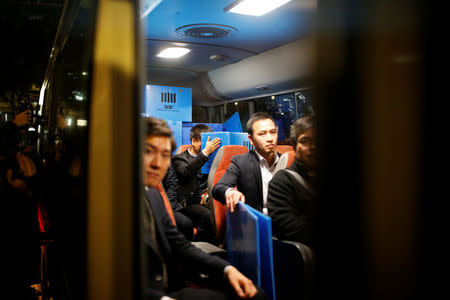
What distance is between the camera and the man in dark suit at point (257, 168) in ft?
6.52

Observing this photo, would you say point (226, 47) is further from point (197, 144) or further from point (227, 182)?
point (227, 182)

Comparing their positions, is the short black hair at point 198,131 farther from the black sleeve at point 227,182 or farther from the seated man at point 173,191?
the black sleeve at point 227,182

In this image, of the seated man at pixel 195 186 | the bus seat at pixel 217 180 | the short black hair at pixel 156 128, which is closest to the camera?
Result: the short black hair at pixel 156 128

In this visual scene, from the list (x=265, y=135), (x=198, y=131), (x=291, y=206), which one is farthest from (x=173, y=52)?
(x=291, y=206)

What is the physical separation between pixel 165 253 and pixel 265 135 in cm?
117

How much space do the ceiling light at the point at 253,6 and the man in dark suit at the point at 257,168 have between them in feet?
4.62

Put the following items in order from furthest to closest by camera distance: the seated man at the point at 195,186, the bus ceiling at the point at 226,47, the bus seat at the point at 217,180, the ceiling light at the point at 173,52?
the ceiling light at the point at 173,52 → the bus ceiling at the point at 226,47 → the seated man at the point at 195,186 → the bus seat at the point at 217,180

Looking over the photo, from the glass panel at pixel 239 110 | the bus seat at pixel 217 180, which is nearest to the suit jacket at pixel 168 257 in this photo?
the bus seat at pixel 217 180

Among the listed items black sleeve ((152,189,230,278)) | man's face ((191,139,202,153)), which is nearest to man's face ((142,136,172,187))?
black sleeve ((152,189,230,278))

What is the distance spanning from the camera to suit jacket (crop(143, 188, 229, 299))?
3.04 ft

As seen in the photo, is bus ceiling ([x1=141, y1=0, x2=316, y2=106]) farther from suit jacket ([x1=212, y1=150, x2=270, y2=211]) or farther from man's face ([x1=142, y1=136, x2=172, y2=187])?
man's face ([x1=142, y1=136, x2=172, y2=187])

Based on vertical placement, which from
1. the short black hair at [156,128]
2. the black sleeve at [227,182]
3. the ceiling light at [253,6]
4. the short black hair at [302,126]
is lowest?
the black sleeve at [227,182]

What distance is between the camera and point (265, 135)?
199cm

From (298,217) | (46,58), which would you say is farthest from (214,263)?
(46,58)
